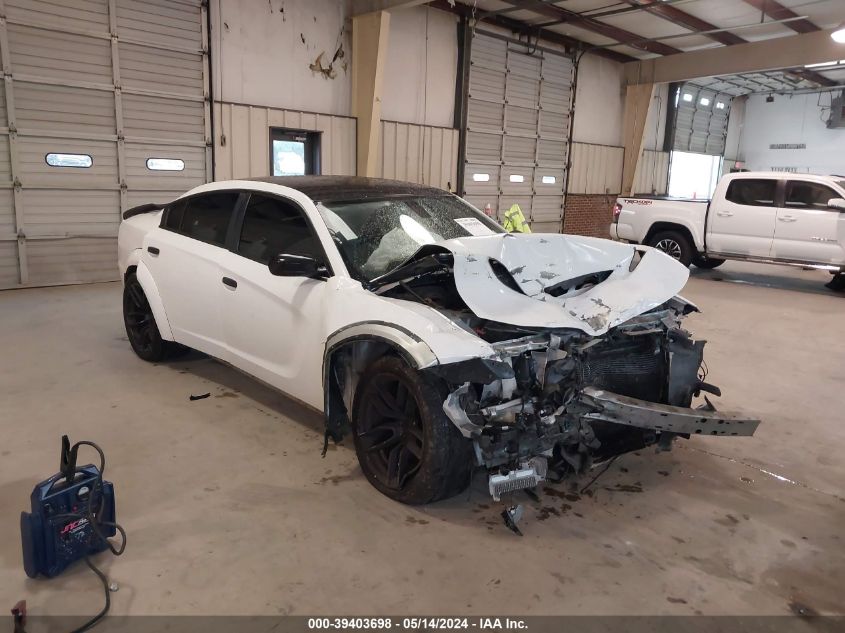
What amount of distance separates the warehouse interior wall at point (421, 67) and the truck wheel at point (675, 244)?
186 inches

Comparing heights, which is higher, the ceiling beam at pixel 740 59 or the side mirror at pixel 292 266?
the ceiling beam at pixel 740 59

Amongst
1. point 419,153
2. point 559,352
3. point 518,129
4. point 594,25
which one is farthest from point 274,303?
point 594,25

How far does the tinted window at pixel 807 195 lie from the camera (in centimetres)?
944

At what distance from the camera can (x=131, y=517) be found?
295cm

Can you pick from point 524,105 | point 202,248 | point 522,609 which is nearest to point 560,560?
point 522,609

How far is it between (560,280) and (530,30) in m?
12.4

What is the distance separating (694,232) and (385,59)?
608 cm

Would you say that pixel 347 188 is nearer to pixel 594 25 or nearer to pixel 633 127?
pixel 594 25

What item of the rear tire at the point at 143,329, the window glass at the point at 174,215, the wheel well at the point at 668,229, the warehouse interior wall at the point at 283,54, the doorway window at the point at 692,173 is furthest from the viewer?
the doorway window at the point at 692,173

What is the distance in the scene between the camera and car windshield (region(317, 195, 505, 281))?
351 cm

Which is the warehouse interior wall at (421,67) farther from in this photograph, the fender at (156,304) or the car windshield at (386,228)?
the car windshield at (386,228)

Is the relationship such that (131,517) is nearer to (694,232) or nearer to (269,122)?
(269,122)

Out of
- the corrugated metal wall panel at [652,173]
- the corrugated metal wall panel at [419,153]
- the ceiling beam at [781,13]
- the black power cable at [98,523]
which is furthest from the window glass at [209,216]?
the corrugated metal wall panel at [652,173]

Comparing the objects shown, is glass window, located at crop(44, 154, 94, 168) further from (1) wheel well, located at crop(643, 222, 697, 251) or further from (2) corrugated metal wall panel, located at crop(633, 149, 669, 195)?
(2) corrugated metal wall panel, located at crop(633, 149, 669, 195)
